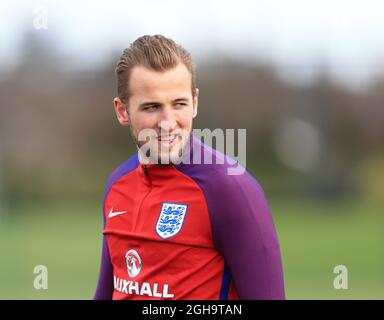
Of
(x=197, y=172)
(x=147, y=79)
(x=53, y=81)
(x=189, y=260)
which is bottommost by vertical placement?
(x=189, y=260)

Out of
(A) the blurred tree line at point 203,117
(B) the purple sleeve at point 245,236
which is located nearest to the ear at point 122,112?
(B) the purple sleeve at point 245,236

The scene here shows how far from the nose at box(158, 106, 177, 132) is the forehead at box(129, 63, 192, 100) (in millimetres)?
61

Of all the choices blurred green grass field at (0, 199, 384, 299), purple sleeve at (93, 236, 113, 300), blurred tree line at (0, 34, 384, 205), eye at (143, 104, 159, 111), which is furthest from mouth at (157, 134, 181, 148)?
blurred tree line at (0, 34, 384, 205)

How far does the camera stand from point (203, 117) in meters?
19.5

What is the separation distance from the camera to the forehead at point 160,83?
290 centimetres

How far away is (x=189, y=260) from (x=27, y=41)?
64.3ft

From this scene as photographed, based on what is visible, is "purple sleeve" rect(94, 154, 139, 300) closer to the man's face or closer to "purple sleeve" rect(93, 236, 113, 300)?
"purple sleeve" rect(93, 236, 113, 300)

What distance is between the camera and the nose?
9.39 ft

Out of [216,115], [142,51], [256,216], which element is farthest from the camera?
[216,115]

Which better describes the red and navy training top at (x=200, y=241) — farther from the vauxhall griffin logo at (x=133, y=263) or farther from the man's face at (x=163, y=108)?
the man's face at (x=163, y=108)

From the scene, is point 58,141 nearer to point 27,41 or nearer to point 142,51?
point 27,41

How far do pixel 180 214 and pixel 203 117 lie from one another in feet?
54.7

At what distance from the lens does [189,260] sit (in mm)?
2867

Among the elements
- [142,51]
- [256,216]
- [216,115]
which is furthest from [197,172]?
[216,115]
